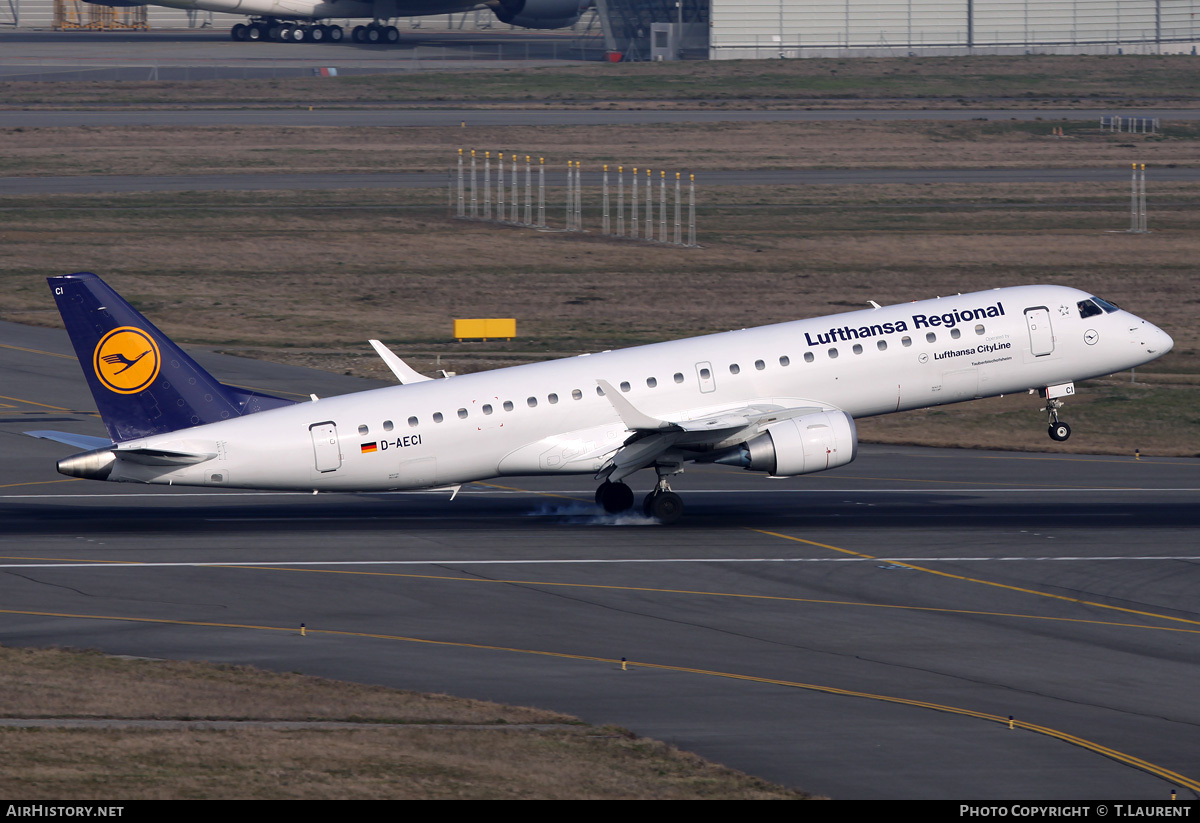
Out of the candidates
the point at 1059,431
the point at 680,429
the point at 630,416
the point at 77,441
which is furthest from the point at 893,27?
the point at 77,441

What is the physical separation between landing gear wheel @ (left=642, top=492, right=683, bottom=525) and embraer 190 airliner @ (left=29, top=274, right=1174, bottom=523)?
0.04 metres

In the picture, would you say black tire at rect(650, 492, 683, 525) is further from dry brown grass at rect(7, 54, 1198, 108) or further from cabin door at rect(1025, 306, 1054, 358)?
dry brown grass at rect(7, 54, 1198, 108)

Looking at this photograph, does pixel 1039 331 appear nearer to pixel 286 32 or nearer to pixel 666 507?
pixel 666 507

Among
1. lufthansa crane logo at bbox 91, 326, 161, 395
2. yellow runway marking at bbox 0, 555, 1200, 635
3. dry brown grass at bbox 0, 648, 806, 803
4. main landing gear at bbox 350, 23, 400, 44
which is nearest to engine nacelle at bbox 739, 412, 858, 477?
yellow runway marking at bbox 0, 555, 1200, 635

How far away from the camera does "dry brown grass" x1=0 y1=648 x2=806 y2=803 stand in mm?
21500

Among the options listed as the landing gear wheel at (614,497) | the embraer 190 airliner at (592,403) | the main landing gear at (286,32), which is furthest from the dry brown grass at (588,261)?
the main landing gear at (286,32)

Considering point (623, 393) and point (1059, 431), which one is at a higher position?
point (623, 393)

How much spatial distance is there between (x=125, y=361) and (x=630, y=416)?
12.5m

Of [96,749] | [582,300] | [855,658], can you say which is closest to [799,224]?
[582,300]

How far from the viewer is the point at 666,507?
41.2 m

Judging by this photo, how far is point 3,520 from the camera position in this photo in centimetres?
4162

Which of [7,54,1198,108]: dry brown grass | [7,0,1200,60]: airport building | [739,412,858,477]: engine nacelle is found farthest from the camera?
[7,0,1200,60]: airport building

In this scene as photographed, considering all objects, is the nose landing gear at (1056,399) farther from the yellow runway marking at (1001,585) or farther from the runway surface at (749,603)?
the yellow runway marking at (1001,585)
